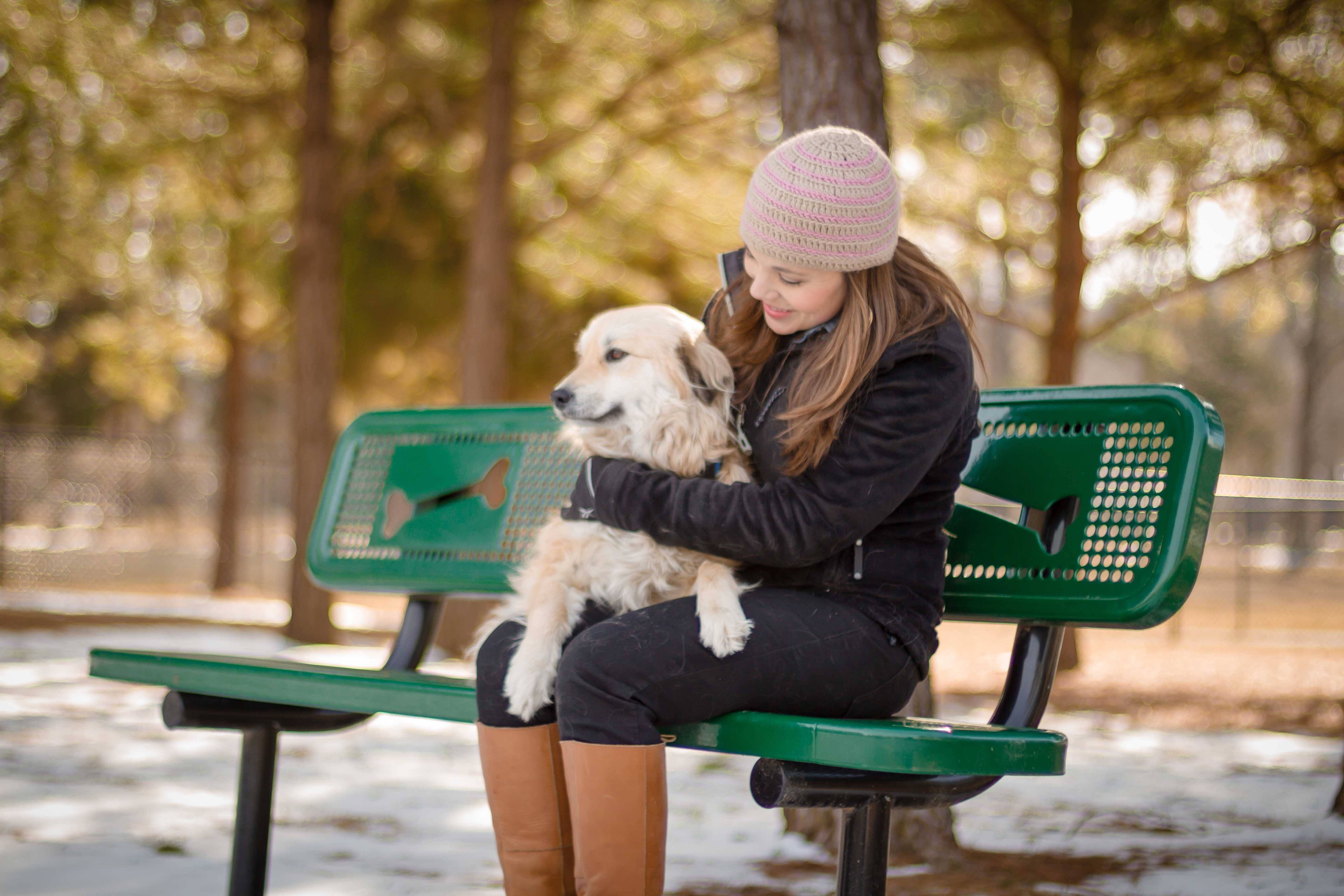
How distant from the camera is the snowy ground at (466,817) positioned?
3.20 meters

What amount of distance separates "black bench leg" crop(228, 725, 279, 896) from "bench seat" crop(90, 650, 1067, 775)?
19cm

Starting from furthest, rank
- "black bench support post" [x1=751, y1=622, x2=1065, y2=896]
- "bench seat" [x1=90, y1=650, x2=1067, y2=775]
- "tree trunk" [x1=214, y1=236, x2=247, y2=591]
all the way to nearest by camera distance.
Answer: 1. "tree trunk" [x1=214, y1=236, x2=247, y2=591]
2. "black bench support post" [x1=751, y1=622, x2=1065, y2=896]
3. "bench seat" [x1=90, y1=650, x2=1067, y2=775]

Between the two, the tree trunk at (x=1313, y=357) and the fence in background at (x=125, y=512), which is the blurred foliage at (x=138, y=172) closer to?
the fence in background at (x=125, y=512)

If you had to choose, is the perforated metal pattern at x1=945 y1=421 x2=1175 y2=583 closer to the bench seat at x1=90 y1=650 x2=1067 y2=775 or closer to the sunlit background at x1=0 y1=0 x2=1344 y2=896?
the bench seat at x1=90 y1=650 x2=1067 y2=775

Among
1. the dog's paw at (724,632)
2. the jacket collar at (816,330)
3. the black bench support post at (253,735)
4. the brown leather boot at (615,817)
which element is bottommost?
the black bench support post at (253,735)

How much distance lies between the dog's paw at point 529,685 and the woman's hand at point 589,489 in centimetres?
33

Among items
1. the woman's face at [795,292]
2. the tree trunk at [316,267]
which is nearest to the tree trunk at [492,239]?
the tree trunk at [316,267]

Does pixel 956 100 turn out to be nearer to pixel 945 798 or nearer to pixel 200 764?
pixel 200 764

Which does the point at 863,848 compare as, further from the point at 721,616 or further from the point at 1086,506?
the point at 1086,506

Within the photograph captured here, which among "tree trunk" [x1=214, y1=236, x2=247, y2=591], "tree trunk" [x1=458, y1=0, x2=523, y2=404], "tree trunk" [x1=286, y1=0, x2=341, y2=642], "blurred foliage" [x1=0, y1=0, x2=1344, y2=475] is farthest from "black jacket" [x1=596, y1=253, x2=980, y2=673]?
"tree trunk" [x1=214, y1=236, x2=247, y2=591]

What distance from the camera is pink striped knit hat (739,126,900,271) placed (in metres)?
2.23

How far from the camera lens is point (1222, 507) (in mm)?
13758

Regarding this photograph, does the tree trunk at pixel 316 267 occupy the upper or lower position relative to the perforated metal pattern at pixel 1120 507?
upper

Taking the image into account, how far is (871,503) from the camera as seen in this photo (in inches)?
85.3
